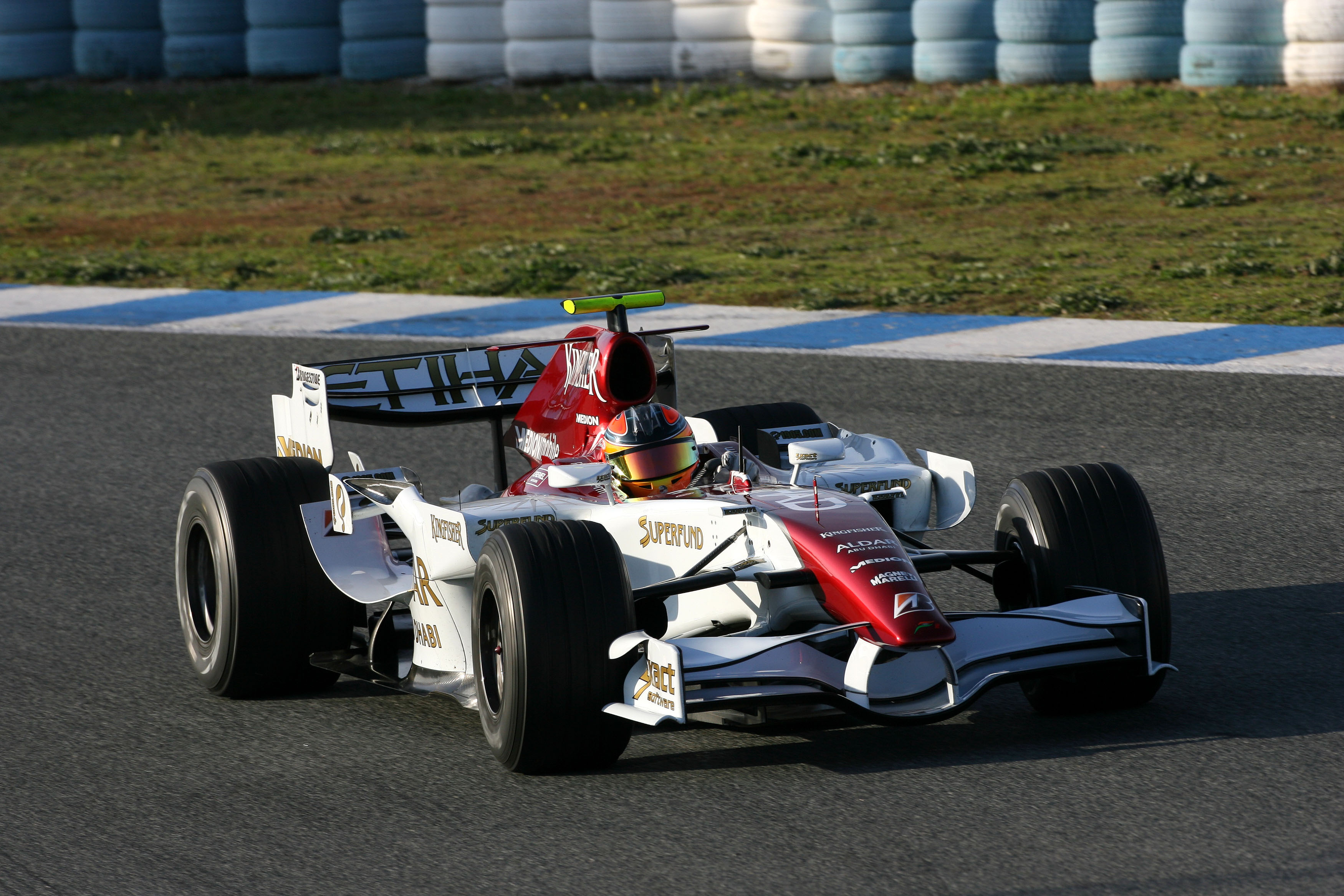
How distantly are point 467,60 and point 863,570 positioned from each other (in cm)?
1772

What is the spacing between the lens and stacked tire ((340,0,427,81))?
21625mm

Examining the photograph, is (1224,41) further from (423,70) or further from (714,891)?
(714,891)

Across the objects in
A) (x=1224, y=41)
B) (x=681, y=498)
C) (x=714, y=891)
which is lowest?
(x=714, y=891)

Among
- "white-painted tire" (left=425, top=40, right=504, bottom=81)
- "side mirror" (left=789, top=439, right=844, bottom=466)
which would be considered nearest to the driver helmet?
"side mirror" (left=789, top=439, right=844, bottom=466)

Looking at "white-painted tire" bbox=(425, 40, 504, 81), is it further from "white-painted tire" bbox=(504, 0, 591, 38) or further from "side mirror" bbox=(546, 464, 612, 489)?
"side mirror" bbox=(546, 464, 612, 489)

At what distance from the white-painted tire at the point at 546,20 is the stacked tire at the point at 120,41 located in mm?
5265

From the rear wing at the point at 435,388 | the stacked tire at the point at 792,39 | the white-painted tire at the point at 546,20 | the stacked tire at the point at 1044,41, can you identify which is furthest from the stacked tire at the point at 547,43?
the rear wing at the point at 435,388

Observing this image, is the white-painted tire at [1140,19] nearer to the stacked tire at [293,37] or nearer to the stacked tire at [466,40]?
the stacked tire at [466,40]

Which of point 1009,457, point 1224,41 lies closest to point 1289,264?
point 1009,457

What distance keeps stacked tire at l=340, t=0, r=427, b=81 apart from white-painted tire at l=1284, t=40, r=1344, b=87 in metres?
10.0

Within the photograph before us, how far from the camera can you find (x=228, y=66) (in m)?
22.9

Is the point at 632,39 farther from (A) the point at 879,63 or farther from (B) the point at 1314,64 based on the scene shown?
(B) the point at 1314,64

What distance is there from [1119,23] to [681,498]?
526 inches

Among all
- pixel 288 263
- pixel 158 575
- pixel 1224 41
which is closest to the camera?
pixel 158 575
